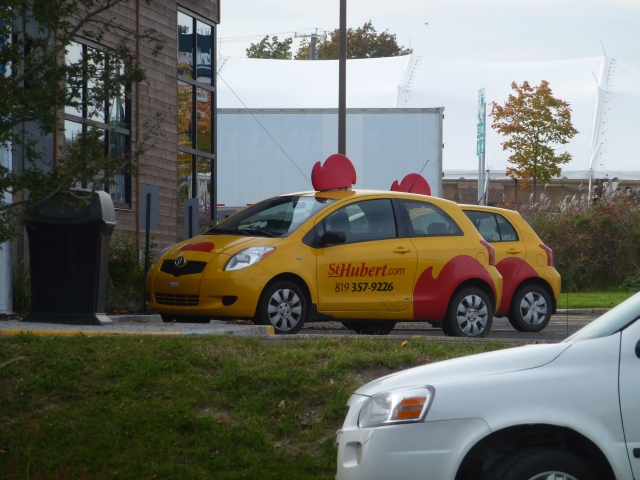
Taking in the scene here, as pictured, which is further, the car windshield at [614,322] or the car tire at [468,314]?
the car tire at [468,314]

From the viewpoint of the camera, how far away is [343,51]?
73.2 feet

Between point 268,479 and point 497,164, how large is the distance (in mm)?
34924

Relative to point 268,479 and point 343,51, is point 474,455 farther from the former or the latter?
point 343,51

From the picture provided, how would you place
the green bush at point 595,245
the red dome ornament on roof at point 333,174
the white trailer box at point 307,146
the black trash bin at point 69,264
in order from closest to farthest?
the black trash bin at point 69,264
the red dome ornament on roof at point 333,174
the green bush at point 595,245
the white trailer box at point 307,146

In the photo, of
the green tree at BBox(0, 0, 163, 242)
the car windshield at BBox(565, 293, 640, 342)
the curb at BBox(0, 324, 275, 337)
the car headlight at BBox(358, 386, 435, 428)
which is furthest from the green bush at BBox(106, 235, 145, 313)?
the car windshield at BBox(565, 293, 640, 342)

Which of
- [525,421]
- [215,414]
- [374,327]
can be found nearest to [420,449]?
[525,421]

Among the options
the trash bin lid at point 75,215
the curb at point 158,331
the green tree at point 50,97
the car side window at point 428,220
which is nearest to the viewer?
the green tree at point 50,97

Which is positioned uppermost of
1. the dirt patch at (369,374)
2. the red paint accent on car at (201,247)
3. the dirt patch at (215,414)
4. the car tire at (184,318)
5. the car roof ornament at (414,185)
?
the car roof ornament at (414,185)

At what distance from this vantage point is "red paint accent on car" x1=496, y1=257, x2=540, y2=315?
13.9 meters

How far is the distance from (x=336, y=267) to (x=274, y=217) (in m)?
1.00

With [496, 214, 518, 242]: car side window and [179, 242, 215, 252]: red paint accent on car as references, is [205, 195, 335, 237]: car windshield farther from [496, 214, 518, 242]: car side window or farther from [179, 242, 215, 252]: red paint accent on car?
[496, 214, 518, 242]: car side window

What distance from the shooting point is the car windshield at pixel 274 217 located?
11312 millimetres

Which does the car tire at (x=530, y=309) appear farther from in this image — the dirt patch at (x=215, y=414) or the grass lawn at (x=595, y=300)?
the dirt patch at (x=215, y=414)

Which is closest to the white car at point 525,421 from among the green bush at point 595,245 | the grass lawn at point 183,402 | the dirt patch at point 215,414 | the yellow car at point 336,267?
the grass lawn at point 183,402
